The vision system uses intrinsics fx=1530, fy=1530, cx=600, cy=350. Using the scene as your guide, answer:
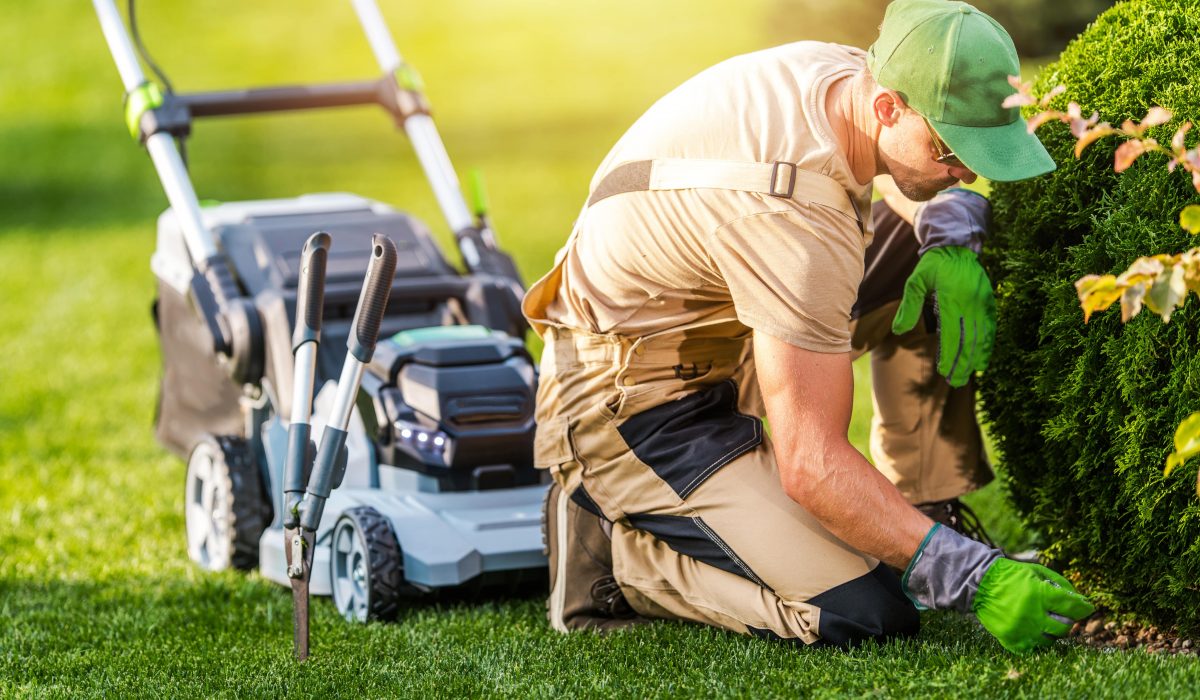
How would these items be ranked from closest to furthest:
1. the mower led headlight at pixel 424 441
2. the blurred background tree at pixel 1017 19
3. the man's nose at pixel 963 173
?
1. the man's nose at pixel 963 173
2. the mower led headlight at pixel 424 441
3. the blurred background tree at pixel 1017 19

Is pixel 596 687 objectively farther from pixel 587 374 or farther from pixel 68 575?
pixel 68 575

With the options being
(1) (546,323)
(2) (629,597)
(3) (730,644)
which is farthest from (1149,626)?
(1) (546,323)

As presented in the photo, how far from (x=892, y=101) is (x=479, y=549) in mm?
1514

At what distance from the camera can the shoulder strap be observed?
309 centimetres

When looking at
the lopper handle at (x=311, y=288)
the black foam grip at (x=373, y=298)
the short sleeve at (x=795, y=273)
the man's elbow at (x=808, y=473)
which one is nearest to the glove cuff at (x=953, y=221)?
the short sleeve at (x=795, y=273)

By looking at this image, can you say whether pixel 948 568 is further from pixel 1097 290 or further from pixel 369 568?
pixel 369 568

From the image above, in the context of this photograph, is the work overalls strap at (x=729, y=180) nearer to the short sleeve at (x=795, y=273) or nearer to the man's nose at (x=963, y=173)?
the short sleeve at (x=795, y=273)

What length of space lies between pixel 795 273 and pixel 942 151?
0.41m

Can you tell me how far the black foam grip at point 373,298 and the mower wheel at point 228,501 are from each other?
43.3 inches

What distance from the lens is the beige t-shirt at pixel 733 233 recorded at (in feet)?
10.0

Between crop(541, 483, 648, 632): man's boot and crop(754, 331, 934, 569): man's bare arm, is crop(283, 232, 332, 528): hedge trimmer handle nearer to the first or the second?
crop(541, 483, 648, 632): man's boot

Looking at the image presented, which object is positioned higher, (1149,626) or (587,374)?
(587,374)

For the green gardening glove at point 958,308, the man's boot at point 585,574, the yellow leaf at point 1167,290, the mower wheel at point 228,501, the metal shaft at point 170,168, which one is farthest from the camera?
the metal shaft at point 170,168

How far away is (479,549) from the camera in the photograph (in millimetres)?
3812
